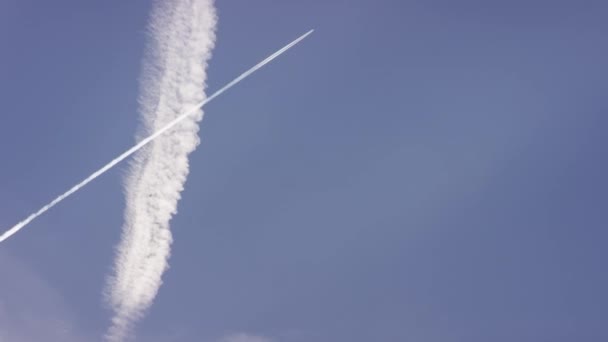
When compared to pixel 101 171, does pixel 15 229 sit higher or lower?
lower

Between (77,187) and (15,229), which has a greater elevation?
(77,187)

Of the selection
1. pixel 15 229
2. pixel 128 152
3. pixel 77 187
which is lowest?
pixel 15 229

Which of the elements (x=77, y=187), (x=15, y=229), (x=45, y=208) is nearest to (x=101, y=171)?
(x=77, y=187)

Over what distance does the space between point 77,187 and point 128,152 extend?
597 centimetres

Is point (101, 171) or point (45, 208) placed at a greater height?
point (101, 171)

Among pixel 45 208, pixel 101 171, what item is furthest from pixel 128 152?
pixel 45 208

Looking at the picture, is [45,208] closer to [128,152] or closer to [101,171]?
[101,171]

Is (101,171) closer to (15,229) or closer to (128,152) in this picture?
(128,152)

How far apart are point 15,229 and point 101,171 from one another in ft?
32.4

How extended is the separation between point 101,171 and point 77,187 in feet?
8.75

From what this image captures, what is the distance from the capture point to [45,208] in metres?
33.2

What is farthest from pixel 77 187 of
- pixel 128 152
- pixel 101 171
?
pixel 128 152

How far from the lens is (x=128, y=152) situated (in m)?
32.4

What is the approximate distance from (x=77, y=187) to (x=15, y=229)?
7.21 meters
